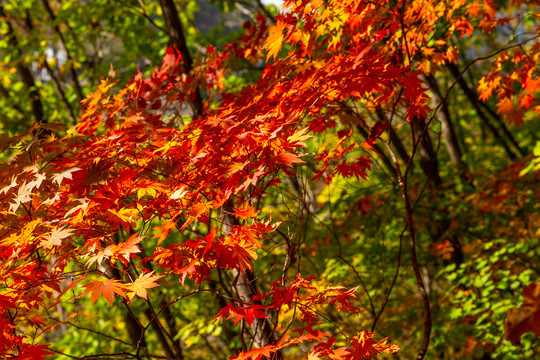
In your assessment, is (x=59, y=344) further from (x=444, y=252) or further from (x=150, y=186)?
(x=444, y=252)

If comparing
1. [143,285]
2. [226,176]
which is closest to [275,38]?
[226,176]

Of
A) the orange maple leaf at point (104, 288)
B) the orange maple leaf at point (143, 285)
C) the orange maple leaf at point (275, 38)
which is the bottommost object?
the orange maple leaf at point (143, 285)

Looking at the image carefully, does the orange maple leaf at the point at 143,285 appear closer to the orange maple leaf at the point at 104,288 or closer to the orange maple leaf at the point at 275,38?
the orange maple leaf at the point at 104,288

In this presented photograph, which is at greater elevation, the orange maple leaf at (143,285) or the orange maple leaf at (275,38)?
the orange maple leaf at (275,38)

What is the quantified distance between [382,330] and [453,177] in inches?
96.2

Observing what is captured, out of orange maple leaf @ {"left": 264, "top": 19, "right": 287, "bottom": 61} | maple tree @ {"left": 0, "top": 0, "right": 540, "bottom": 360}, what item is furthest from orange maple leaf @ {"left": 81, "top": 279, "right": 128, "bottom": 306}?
orange maple leaf @ {"left": 264, "top": 19, "right": 287, "bottom": 61}

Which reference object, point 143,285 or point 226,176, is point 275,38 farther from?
point 143,285

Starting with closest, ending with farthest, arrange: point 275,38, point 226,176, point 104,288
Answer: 1. point 104,288
2. point 226,176
3. point 275,38

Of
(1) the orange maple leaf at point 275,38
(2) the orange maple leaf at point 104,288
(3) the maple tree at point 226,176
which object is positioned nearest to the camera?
(2) the orange maple leaf at point 104,288

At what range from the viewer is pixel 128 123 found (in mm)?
2855

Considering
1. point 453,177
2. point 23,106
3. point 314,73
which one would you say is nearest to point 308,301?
point 314,73

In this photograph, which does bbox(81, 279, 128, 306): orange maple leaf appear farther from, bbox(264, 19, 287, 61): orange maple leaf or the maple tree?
bbox(264, 19, 287, 61): orange maple leaf

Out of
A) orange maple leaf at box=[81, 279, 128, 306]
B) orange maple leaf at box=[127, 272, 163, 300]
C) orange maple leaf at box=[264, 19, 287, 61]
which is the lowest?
orange maple leaf at box=[127, 272, 163, 300]

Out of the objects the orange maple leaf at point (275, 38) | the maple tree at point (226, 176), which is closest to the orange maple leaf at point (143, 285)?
the maple tree at point (226, 176)
